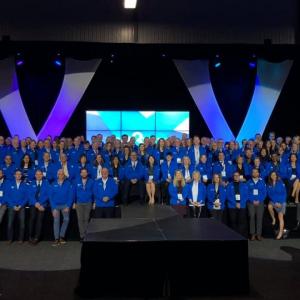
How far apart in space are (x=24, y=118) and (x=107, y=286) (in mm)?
10489

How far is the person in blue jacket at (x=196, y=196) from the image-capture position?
31.3 feet

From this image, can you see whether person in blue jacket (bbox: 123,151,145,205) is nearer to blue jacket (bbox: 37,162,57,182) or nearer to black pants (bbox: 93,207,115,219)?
black pants (bbox: 93,207,115,219)

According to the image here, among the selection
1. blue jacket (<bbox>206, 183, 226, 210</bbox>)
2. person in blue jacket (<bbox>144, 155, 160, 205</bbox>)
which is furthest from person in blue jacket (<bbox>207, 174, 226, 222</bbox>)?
person in blue jacket (<bbox>144, 155, 160, 205</bbox>)

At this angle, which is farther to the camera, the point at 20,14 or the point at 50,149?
the point at 20,14

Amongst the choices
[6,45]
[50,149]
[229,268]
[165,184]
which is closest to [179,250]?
[229,268]

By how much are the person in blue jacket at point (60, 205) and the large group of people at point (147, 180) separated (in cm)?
2

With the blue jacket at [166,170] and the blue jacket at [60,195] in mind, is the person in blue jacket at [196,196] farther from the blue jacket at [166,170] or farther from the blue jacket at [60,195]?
the blue jacket at [60,195]

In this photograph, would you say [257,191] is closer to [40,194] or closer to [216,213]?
[216,213]

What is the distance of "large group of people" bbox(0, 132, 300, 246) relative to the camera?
9.30 metres

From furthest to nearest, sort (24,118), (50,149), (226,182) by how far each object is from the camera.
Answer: (24,118)
(50,149)
(226,182)

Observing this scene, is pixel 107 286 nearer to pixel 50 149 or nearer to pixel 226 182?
pixel 226 182

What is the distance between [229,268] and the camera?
5.65 m

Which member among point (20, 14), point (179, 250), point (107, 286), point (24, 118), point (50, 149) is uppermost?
point (20, 14)

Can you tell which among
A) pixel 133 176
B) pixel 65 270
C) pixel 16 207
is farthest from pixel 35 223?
pixel 65 270
